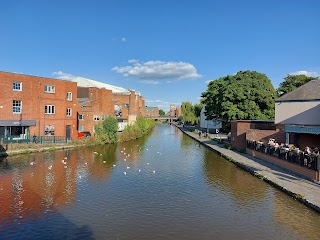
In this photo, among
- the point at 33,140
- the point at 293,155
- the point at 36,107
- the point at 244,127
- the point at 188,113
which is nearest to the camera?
the point at 293,155

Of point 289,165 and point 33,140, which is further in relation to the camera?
point 33,140

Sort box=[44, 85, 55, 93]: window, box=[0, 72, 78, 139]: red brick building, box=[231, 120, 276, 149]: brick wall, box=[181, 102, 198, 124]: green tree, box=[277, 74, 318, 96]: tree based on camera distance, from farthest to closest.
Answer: box=[181, 102, 198, 124]: green tree
box=[277, 74, 318, 96]: tree
box=[44, 85, 55, 93]: window
box=[231, 120, 276, 149]: brick wall
box=[0, 72, 78, 139]: red brick building

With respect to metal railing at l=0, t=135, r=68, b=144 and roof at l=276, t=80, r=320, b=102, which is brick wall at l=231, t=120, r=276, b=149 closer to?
roof at l=276, t=80, r=320, b=102

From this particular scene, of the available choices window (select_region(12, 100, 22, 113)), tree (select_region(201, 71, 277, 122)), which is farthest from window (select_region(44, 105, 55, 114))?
tree (select_region(201, 71, 277, 122))

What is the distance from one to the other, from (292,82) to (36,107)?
47.4m

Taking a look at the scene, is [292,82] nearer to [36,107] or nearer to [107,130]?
[107,130]

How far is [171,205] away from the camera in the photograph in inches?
595

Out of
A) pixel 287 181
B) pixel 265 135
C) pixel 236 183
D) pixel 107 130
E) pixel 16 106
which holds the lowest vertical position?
pixel 236 183

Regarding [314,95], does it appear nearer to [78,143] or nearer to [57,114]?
[78,143]

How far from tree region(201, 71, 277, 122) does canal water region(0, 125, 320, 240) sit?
80.4ft

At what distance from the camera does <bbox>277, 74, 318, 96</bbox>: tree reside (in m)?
58.0

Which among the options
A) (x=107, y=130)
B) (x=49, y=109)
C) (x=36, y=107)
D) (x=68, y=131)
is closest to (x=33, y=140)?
(x=36, y=107)

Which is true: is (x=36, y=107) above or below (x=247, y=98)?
below

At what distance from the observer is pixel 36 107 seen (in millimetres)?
37438
